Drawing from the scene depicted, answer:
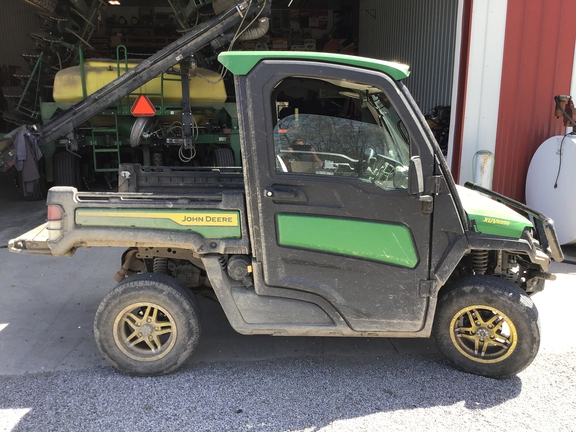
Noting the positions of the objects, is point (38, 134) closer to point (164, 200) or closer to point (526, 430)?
point (164, 200)

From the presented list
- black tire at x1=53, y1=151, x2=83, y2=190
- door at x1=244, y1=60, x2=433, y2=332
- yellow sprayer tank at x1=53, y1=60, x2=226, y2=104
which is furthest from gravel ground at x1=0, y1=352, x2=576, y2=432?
black tire at x1=53, y1=151, x2=83, y2=190

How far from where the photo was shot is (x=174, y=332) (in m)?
3.24

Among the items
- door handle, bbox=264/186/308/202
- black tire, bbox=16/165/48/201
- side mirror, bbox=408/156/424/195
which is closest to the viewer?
side mirror, bbox=408/156/424/195

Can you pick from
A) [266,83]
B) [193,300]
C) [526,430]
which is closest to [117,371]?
[193,300]

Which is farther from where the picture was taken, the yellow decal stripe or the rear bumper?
the rear bumper

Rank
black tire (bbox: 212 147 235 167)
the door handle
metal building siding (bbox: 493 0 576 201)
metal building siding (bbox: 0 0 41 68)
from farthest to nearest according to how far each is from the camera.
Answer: metal building siding (bbox: 0 0 41 68) → black tire (bbox: 212 147 235 167) → metal building siding (bbox: 493 0 576 201) → the door handle

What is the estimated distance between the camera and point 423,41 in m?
10.4

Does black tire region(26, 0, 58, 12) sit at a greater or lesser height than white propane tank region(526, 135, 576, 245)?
greater

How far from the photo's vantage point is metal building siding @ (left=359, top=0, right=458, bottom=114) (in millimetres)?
9469

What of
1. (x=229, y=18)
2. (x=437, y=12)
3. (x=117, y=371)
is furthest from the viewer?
(x=437, y=12)

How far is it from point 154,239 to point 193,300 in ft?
1.66

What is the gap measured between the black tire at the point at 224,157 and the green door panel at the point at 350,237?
5687mm

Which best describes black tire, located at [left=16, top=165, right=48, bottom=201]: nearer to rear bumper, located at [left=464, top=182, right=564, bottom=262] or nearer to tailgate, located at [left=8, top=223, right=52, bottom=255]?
tailgate, located at [left=8, top=223, right=52, bottom=255]

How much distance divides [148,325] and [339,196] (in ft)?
5.07
